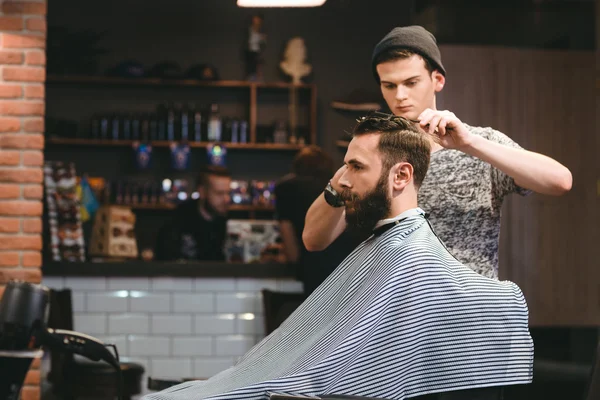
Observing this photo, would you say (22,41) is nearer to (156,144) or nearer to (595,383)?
(595,383)

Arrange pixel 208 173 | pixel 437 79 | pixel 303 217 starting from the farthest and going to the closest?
pixel 208 173, pixel 303 217, pixel 437 79

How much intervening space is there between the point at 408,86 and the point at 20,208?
2.01m

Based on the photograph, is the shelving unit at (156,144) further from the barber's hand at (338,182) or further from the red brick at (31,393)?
the barber's hand at (338,182)

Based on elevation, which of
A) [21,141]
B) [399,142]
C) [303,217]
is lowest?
[303,217]

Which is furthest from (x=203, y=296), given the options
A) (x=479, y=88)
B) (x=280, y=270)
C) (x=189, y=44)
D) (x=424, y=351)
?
(x=189, y=44)

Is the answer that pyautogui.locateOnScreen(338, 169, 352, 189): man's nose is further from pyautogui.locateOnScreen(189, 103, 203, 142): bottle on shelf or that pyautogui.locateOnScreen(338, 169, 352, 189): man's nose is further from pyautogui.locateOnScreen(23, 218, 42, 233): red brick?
pyautogui.locateOnScreen(189, 103, 203, 142): bottle on shelf

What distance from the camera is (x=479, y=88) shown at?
518 cm

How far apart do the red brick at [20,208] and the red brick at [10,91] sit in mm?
441

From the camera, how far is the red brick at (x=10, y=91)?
138 inches

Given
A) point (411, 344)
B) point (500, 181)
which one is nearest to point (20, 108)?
point (500, 181)

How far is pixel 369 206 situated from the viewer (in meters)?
2.00

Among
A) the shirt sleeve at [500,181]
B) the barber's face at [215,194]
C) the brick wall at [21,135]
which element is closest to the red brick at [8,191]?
the brick wall at [21,135]

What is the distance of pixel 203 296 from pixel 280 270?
0.41 m

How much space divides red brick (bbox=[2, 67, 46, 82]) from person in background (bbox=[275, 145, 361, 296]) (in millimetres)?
1184
